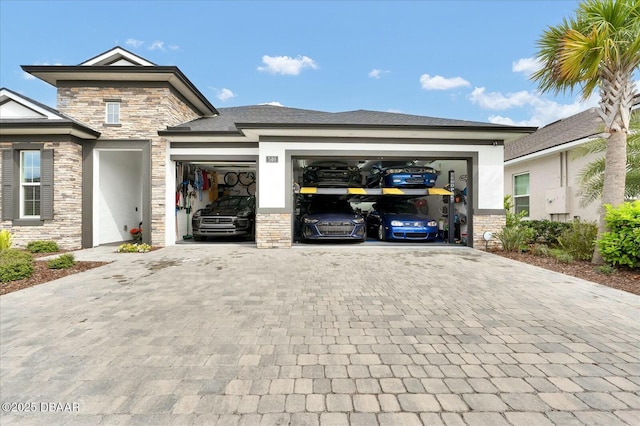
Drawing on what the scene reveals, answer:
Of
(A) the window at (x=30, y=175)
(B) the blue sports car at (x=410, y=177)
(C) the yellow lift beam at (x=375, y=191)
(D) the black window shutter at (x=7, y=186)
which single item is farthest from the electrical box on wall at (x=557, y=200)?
(D) the black window shutter at (x=7, y=186)

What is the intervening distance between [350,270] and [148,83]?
8579mm

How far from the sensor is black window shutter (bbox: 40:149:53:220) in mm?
8258

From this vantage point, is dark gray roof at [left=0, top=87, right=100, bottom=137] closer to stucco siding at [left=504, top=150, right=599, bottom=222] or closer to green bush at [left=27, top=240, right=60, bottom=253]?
green bush at [left=27, top=240, right=60, bottom=253]

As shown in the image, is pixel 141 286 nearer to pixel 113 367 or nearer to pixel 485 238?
pixel 113 367

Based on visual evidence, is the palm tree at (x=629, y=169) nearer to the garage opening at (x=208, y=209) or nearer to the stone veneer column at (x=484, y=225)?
the stone veneer column at (x=484, y=225)

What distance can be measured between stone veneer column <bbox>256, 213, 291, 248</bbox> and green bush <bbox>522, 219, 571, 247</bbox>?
24.5ft

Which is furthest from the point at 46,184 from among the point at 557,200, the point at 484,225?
the point at 557,200

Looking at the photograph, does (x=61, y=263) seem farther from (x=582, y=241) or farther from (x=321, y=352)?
(x=582, y=241)

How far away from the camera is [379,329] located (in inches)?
120

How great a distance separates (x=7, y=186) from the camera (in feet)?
27.3

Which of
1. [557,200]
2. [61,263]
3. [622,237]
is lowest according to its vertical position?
[61,263]

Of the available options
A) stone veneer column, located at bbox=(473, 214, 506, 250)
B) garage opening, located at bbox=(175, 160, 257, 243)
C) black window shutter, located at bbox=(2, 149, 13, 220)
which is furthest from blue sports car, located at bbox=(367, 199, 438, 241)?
black window shutter, located at bbox=(2, 149, 13, 220)

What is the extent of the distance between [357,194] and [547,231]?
5881 mm

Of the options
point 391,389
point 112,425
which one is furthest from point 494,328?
point 112,425
